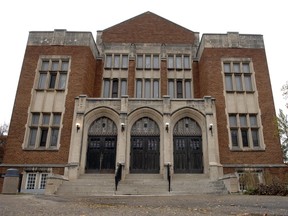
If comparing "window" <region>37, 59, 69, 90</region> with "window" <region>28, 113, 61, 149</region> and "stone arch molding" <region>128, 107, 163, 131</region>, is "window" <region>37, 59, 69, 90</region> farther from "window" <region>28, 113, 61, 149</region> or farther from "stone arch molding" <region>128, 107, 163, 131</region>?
"stone arch molding" <region>128, 107, 163, 131</region>

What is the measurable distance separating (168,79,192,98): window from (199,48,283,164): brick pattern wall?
1136mm

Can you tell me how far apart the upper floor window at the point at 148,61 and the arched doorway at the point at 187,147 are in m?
6.04

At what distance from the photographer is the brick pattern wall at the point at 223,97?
56.6ft

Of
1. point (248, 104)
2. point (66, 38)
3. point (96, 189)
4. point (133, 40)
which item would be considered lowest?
point (96, 189)

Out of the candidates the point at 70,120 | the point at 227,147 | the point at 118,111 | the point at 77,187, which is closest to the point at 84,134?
the point at 70,120

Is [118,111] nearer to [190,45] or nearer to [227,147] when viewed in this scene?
[227,147]

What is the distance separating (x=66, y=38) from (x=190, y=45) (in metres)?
10.5

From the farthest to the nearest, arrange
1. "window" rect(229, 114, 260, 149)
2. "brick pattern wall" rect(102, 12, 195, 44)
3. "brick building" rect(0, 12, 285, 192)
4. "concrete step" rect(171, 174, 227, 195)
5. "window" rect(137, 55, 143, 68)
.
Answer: "brick pattern wall" rect(102, 12, 195, 44) → "window" rect(137, 55, 143, 68) → "window" rect(229, 114, 260, 149) → "brick building" rect(0, 12, 285, 192) → "concrete step" rect(171, 174, 227, 195)

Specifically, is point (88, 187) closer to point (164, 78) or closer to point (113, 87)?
point (113, 87)

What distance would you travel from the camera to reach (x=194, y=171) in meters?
17.3

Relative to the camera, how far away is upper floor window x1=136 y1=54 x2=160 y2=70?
2212cm

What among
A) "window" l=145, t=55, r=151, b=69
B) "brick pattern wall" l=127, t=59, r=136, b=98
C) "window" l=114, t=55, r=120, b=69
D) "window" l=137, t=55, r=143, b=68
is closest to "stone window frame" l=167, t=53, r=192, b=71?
"window" l=145, t=55, r=151, b=69

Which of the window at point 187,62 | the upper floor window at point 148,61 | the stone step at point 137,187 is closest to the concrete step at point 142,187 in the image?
the stone step at point 137,187

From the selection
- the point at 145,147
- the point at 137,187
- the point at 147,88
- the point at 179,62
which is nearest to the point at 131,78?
the point at 147,88
